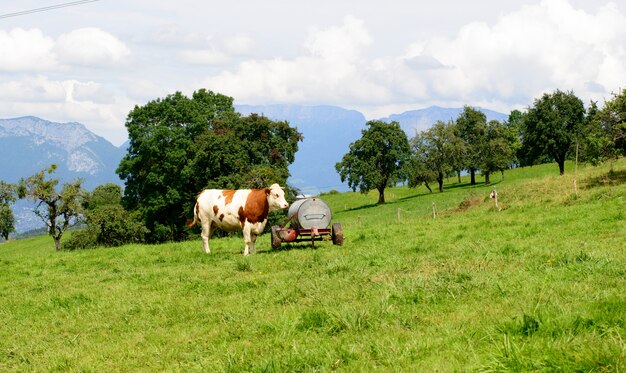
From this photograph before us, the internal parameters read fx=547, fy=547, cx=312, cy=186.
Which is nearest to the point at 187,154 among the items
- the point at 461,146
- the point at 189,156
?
the point at 189,156

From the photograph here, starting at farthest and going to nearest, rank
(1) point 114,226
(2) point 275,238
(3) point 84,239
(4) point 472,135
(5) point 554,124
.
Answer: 1. (4) point 472,135
2. (5) point 554,124
3. (3) point 84,239
4. (1) point 114,226
5. (2) point 275,238

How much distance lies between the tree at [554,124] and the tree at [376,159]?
62.9 feet

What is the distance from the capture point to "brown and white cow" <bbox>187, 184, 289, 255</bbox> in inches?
809

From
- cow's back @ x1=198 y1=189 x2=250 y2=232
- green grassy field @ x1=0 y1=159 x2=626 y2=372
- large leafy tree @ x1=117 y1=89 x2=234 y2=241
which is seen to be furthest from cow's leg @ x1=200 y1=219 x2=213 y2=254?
large leafy tree @ x1=117 y1=89 x2=234 y2=241

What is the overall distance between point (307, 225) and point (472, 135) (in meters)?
80.4

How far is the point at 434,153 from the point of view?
89.8m

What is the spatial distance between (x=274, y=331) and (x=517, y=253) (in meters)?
7.81

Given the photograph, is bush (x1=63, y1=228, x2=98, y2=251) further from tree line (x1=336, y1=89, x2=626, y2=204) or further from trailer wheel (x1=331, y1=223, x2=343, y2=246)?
trailer wheel (x1=331, y1=223, x2=343, y2=246)

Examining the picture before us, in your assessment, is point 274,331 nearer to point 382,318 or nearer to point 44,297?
point 382,318

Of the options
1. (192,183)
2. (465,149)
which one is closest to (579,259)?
(192,183)

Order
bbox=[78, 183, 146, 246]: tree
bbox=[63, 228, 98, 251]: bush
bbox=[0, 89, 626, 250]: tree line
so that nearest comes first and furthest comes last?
bbox=[0, 89, 626, 250]: tree line
bbox=[78, 183, 146, 246]: tree
bbox=[63, 228, 98, 251]: bush

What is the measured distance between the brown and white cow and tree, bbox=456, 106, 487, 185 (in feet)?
241

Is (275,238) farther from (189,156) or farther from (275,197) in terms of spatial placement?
(189,156)

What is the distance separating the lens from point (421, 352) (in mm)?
6457
